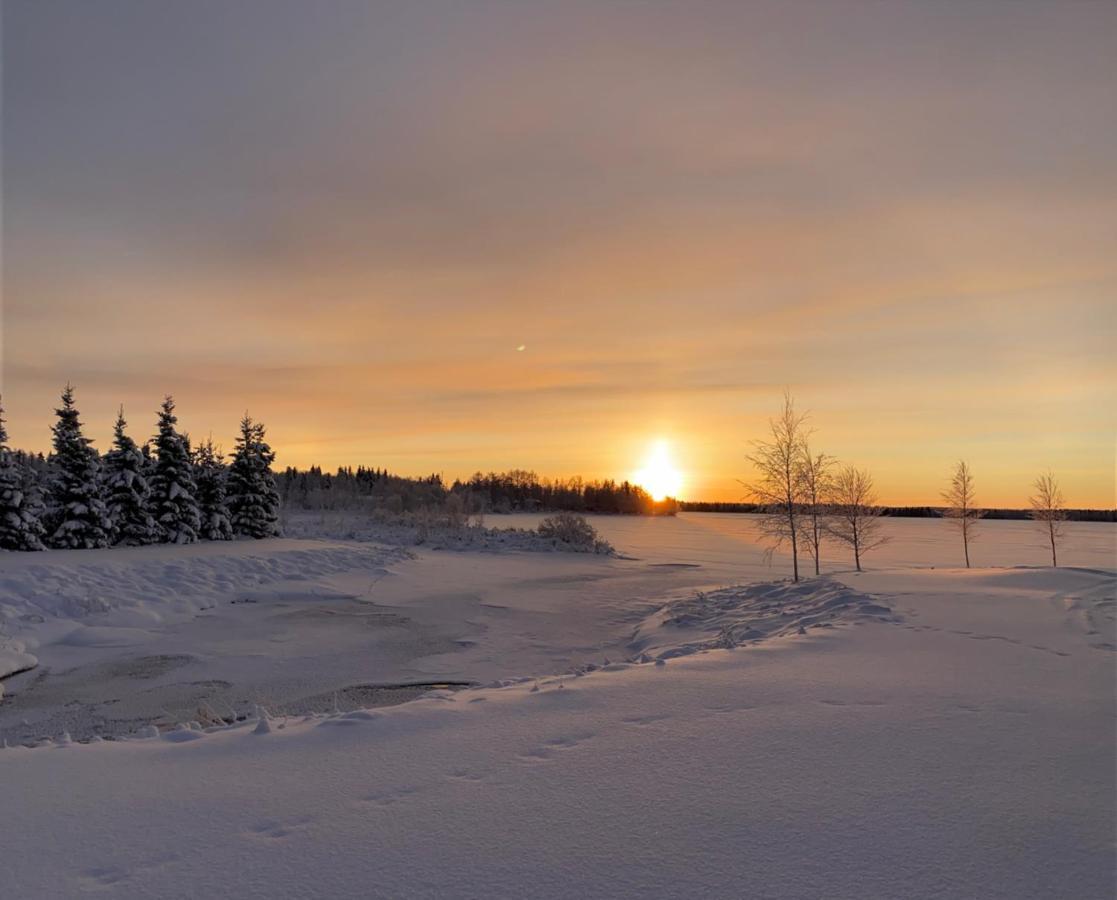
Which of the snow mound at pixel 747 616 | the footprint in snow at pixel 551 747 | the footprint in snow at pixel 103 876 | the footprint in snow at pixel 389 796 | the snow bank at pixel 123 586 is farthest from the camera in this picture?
the snow bank at pixel 123 586

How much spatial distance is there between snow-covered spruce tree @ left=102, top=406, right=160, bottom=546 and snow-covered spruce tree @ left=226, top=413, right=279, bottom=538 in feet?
18.9

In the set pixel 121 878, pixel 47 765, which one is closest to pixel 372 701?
pixel 47 765

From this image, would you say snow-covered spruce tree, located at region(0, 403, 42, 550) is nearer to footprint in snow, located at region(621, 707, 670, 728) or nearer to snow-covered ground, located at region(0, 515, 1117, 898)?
snow-covered ground, located at region(0, 515, 1117, 898)

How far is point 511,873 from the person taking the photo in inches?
118

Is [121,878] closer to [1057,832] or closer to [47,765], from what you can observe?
[47,765]

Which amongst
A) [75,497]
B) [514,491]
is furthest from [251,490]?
[514,491]

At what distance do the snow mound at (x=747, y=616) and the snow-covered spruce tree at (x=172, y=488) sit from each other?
24505 millimetres

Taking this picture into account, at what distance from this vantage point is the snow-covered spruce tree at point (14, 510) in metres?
23.4

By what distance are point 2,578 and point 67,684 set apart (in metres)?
7.66

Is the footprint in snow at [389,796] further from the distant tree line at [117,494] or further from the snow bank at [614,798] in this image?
the distant tree line at [117,494]

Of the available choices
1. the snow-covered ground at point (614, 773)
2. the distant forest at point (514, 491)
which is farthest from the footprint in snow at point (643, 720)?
the distant forest at point (514, 491)

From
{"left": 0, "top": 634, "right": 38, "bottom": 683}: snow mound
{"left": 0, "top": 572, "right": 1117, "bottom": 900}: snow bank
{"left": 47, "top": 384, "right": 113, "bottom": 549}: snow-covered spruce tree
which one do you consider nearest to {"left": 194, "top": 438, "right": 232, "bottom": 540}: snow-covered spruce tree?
{"left": 47, "top": 384, "right": 113, "bottom": 549}: snow-covered spruce tree

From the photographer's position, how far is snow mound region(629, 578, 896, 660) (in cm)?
1087

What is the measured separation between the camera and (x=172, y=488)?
29.3 meters
